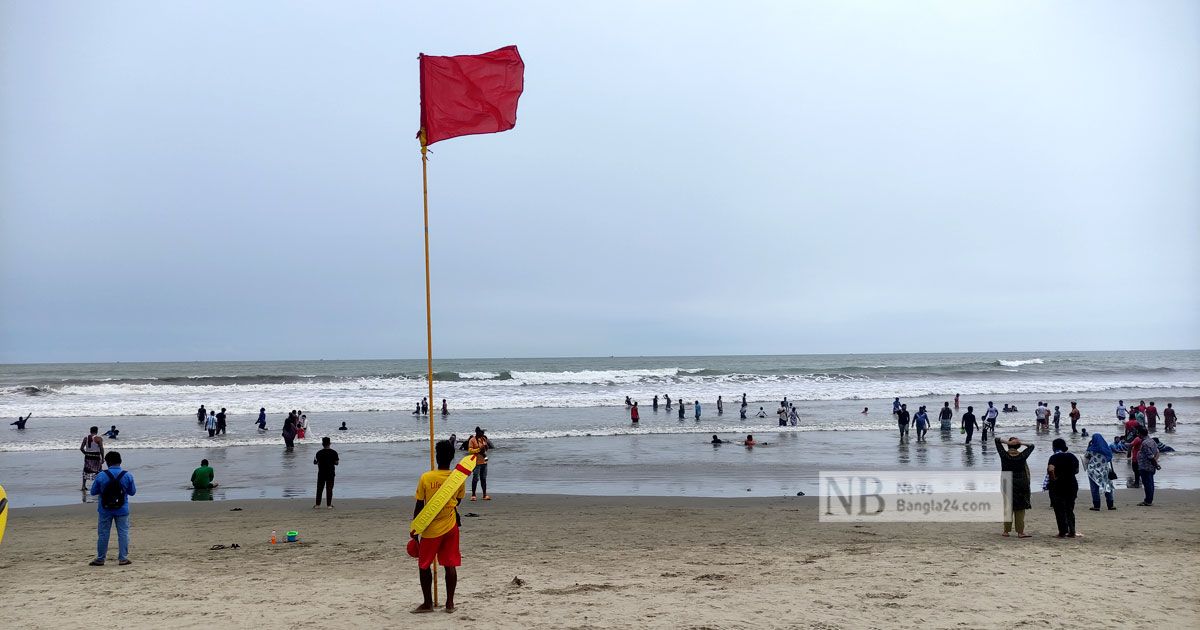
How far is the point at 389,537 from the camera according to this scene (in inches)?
484

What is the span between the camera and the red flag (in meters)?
9.15

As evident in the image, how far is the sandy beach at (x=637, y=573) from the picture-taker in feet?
24.4

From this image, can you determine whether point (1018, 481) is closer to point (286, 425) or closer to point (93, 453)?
point (93, 453)

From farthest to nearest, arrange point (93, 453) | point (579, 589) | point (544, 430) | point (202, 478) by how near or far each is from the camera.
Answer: point (544, 430) < point (202, 478) < point (93, 453) < point (579, 589)

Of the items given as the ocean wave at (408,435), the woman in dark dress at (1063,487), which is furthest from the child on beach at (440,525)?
the ocean wave at (408,435)

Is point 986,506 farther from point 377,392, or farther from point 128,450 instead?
point 377,392

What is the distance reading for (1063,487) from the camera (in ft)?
36.4

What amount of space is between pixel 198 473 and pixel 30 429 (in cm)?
2395

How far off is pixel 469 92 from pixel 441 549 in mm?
5532

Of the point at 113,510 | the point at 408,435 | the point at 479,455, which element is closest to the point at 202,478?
the point at 479,455

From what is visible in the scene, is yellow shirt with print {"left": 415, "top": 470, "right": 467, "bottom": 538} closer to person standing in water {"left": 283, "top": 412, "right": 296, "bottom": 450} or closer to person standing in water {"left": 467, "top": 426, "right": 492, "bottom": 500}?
person standing in water {"left": 467, "top": 426, "right": 492, "bottom": 500}

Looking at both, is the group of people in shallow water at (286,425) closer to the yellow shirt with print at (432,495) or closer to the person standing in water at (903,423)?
the yellow shirt with print at (432,495)

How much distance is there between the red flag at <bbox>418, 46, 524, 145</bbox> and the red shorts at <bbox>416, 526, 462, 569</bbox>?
4647 mm

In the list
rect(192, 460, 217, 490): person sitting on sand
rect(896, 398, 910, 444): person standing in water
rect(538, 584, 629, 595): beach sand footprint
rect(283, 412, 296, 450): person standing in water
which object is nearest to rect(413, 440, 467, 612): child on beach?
rect(538, 584, 629, 595): beach sand footprint
